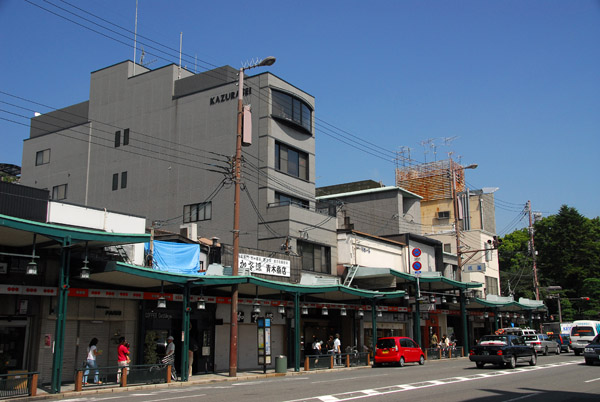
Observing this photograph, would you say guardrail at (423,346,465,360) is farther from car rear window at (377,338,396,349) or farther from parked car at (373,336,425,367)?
car rear window at (377,338,396,349)

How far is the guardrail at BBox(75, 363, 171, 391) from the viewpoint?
21.1 metres

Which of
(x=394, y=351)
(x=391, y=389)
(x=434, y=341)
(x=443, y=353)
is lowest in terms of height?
(x=443, y=353)

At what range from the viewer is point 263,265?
3294cm

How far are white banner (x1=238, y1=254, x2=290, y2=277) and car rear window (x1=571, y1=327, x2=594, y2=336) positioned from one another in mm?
23860

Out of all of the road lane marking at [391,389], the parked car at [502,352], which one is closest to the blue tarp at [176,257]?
the road lane marking at [391,389]

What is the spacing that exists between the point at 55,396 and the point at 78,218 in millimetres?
8780

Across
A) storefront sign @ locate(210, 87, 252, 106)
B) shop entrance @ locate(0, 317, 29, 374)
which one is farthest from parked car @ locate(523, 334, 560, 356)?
shop entrance @ locate(0, 317, 29, 374)

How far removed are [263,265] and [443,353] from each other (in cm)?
1819

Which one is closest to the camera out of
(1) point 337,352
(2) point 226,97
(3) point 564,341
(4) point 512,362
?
(4) point 512,362

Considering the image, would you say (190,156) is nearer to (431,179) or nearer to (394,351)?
(394,351)

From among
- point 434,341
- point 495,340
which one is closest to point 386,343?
point 495,340

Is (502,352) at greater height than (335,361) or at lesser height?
greater

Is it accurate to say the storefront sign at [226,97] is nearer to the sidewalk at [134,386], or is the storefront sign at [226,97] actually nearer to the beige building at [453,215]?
the sidewalk at [134,386]

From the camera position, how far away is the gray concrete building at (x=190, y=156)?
39031 mm
